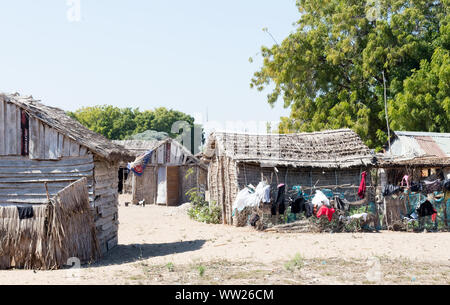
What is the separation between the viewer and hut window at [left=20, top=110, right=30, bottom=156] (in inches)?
439

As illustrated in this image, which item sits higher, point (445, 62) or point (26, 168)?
point (445, 62)

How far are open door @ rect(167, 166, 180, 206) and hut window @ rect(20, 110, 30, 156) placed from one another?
15898mm

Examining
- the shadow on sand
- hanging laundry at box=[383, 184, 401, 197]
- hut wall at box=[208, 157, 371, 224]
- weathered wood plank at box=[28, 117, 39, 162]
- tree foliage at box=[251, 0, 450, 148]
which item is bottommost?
the shadow on sand

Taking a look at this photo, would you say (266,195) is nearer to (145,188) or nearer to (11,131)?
(11,131)

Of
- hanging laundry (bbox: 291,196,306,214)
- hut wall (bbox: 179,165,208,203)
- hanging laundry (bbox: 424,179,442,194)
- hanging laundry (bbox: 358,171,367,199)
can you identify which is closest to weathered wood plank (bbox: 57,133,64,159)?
hanging laundry (bbox: 291,196,306,214)

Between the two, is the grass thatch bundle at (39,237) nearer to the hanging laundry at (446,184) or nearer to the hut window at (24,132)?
the hut window at (24,132)

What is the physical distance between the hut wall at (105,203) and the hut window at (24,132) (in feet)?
5.33

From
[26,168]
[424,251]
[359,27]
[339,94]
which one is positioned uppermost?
[359,27]

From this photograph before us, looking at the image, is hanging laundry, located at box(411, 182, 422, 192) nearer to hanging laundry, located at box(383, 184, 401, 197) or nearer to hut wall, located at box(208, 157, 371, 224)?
hanging laundry, located at box(383, 184, 401, 197)

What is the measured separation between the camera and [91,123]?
195ft

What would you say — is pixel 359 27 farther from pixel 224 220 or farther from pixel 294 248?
pixel 294 248

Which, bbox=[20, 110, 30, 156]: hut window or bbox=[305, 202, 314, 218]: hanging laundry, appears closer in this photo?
bbox=[20, 110, 30, 156]: hut window
